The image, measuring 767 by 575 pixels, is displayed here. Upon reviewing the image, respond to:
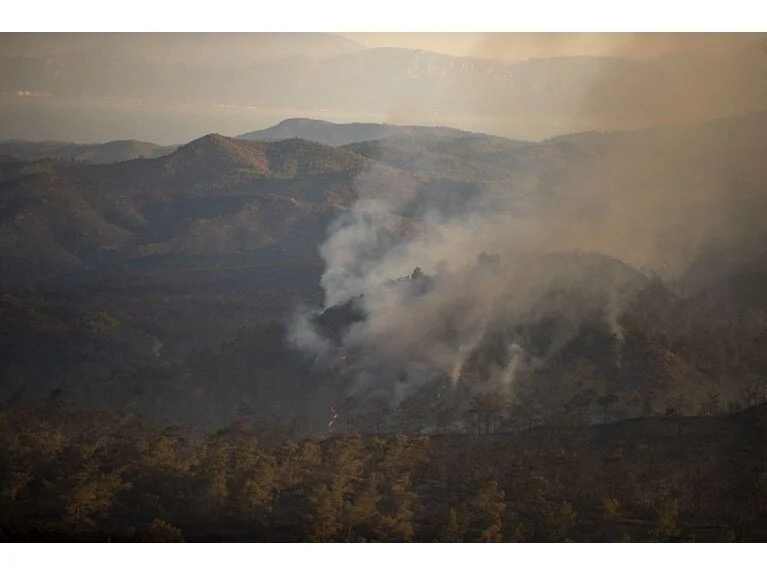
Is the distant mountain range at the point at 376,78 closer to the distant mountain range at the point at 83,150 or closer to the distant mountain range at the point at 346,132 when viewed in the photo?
the distant mountain range at the point at 83,150

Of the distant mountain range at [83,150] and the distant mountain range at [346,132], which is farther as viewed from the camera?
the distant mountain range at [346,132]

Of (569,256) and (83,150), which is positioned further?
(83,150)

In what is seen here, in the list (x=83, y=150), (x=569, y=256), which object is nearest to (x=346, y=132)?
(x=83, y=150)

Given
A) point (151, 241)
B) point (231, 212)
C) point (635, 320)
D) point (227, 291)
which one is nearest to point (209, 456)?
point (635, 320)

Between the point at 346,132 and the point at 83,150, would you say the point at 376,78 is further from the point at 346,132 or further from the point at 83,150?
the point at 346,132

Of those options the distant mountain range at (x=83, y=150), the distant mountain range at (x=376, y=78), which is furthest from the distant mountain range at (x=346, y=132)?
the distant mountain range at (x=376, y=78)

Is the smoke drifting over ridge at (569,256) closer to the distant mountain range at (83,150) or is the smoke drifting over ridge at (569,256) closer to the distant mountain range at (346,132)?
the distant mountain range at (346,132)

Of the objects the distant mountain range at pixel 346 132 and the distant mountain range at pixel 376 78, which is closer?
the distant mountain range at pixel 376 78

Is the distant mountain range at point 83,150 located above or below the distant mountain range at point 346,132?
below

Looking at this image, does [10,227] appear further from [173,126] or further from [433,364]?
[433,364]
